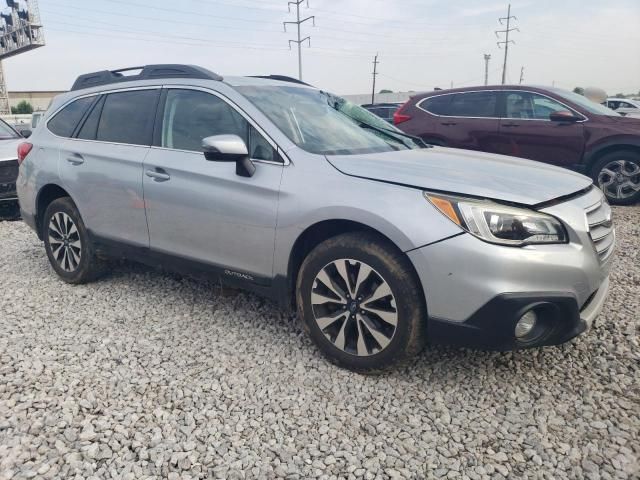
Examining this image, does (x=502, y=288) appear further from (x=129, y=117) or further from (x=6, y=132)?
(x=6, y=132)

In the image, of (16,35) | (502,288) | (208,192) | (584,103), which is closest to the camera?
(502,288)

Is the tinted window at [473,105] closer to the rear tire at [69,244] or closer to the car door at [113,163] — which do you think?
the car door at [113,163]

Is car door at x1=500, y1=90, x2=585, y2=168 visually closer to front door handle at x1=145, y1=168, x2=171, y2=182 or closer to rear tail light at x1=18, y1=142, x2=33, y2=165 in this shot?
front door handle at x1=145, y1=168, x2=171, y2=182

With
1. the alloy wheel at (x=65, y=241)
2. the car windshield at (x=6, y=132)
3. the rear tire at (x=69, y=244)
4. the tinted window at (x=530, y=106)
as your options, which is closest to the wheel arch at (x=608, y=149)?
the tinted window at (x=530, y=106)

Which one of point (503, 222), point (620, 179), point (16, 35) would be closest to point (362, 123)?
point (503, 222)

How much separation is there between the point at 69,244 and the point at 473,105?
6.13 meters

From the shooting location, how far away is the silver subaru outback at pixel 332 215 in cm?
241

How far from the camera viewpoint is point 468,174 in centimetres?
271

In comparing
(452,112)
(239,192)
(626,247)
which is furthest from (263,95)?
(452,112)

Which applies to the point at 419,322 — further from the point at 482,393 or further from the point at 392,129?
the point at 392,129

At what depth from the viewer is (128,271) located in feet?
15.5

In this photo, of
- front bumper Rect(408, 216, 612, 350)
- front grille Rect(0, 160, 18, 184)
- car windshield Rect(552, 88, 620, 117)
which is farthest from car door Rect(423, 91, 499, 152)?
front grille Rect(0, 160, 18, 184)

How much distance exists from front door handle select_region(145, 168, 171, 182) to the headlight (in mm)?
1947

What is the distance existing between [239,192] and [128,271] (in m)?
2.17
